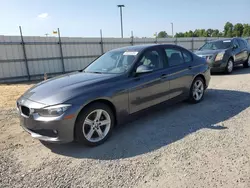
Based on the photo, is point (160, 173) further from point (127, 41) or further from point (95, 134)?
point (127, 41)

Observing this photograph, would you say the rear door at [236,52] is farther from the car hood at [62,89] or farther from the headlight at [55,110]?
the headlight at [55,110]

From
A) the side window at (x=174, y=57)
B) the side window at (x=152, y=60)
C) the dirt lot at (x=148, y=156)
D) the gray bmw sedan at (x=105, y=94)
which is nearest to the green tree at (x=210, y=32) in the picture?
the side window at (x=174, y=57)

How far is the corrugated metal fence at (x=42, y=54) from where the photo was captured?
11.7 meters

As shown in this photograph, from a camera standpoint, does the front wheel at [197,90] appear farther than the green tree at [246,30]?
No

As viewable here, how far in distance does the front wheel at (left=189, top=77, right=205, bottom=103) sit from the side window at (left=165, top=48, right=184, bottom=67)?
737 mm

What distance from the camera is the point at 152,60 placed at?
4.44m

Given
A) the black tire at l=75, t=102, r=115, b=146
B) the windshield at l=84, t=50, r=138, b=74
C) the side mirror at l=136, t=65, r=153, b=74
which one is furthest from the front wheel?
the black tire at l=75, t=102, r=115, b=146

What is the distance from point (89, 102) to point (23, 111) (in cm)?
110

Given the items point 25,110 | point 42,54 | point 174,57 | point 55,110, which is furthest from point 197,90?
point 42,54

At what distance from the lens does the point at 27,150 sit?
3.49 meters

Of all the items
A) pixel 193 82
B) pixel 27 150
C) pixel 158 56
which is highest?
pixel 158 56

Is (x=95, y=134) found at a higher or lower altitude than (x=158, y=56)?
lower

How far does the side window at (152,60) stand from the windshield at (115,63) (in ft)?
0.68

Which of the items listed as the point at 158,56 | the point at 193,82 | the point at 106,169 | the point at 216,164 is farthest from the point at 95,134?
the point at 193,82
